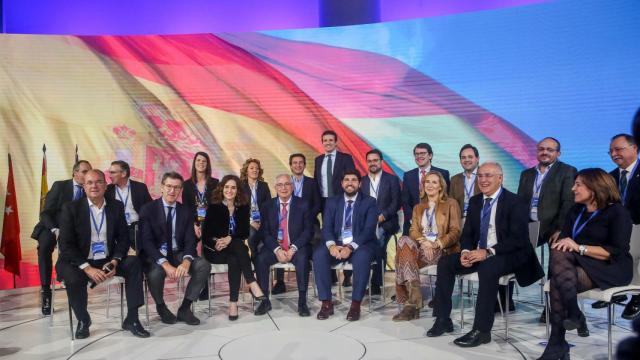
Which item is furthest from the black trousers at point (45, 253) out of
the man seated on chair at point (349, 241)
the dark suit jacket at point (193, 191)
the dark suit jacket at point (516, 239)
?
the dark suit jacket at point (516, 239)

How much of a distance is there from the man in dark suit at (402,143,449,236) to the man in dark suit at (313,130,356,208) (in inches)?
23.1

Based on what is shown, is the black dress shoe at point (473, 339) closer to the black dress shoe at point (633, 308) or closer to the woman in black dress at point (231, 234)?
the black dress shoe at point (633, 308)

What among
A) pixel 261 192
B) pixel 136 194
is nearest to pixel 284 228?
pixel 261 192

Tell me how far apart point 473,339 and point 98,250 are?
274 centimetres

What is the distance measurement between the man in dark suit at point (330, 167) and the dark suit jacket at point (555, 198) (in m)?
1.84

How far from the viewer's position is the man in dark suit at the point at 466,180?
16.0 feet

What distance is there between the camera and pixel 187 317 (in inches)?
166

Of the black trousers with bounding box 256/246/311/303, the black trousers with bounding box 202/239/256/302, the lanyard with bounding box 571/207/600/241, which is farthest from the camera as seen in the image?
the black trousers with bounding box 256/246/311/303

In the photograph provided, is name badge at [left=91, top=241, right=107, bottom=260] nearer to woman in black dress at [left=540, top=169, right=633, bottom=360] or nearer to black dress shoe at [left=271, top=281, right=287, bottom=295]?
black dress shoe at [left=271, top=281, right=287, bottom=295]

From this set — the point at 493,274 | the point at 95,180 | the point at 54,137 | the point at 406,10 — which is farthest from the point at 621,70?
the point at 54,137

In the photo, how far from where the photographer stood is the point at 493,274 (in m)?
3.61

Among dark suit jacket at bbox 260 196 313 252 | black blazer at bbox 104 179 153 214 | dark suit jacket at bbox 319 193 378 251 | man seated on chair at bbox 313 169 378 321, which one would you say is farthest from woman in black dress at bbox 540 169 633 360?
black blazer at bbox 104 179 153 214

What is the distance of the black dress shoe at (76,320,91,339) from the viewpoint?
3.80 meters

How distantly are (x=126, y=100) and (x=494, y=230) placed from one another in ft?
15.2
